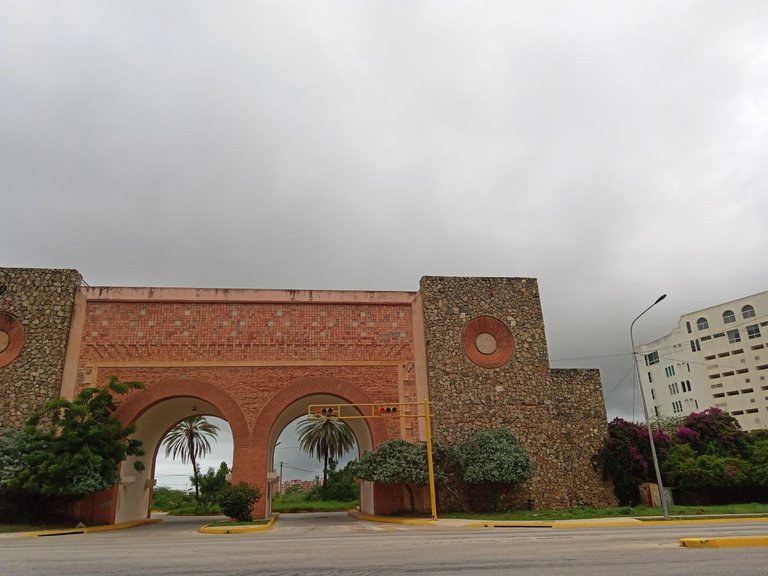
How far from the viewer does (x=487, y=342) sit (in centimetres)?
2422

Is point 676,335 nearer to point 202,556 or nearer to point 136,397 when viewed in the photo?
point 136,397

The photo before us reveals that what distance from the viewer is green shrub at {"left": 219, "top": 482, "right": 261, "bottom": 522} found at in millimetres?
19109

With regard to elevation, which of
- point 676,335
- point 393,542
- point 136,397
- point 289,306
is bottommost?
point 393,542

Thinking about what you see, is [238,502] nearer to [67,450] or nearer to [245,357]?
[245,357]

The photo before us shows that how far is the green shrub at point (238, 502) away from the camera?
1911 cm

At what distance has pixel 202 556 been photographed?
991 centimetres

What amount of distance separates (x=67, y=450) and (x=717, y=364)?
2610 inches

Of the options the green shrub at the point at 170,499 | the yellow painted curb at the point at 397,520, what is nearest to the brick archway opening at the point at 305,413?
the yellow painted curb at the point at 397,520

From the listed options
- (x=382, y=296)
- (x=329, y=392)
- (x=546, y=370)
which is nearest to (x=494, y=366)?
(x=546, y=370)

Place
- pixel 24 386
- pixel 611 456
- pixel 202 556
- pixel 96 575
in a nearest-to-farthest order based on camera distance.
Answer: pixel 96 575 → pixel 202 556 → pixel 24 386 → pixel 611 456

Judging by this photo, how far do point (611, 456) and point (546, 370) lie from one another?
4293 millimetres

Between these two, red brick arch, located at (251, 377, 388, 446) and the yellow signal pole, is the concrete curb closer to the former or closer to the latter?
the yellow signal pole

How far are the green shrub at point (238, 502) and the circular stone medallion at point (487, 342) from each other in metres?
10.3

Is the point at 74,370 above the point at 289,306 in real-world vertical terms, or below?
below
